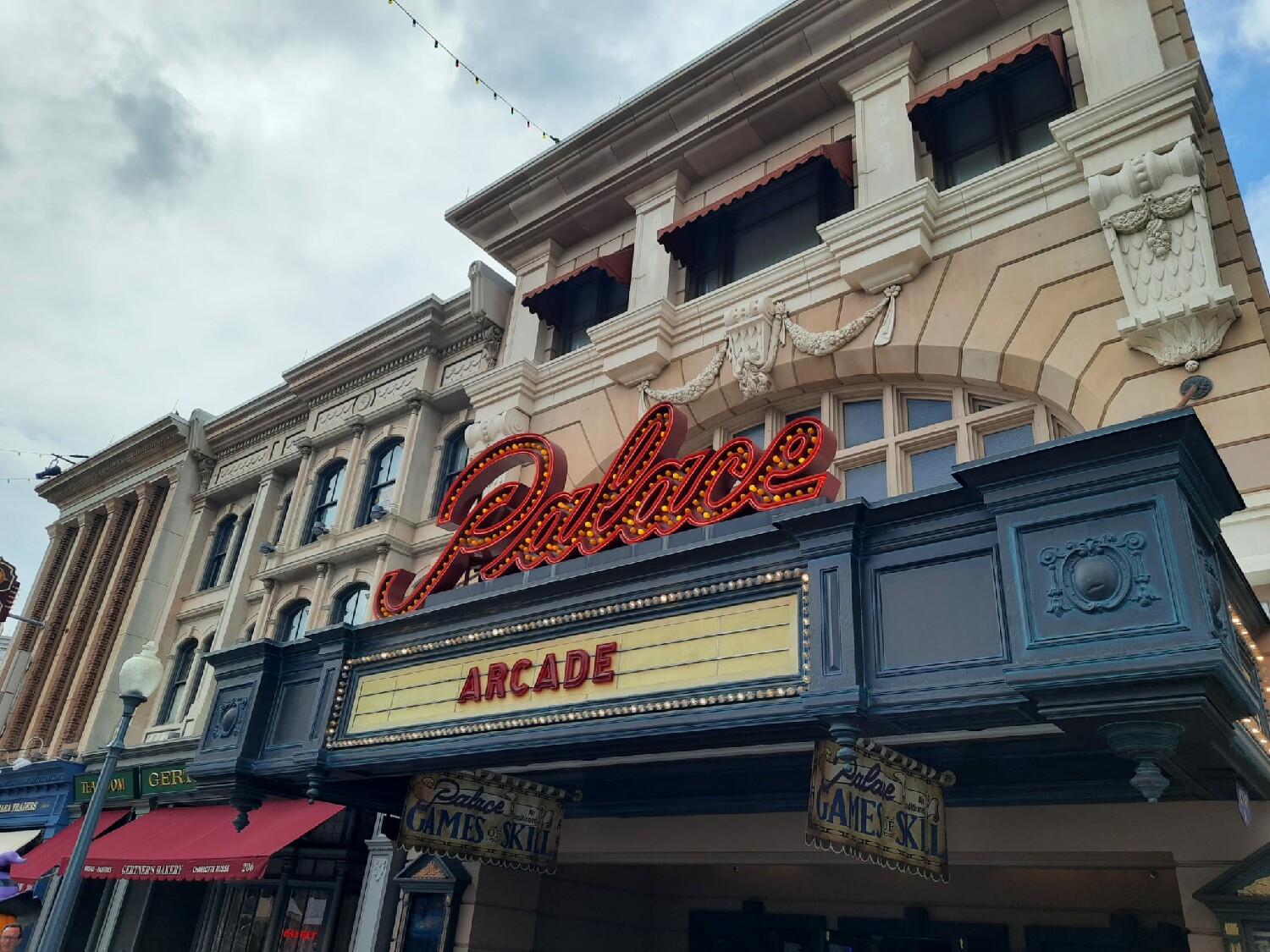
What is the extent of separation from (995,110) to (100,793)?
44.6ft

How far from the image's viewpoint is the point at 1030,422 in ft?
34.1

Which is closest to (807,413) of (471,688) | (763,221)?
(763,221)

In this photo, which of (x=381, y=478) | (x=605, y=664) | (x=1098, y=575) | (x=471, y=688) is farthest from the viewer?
(x=381, y=478)

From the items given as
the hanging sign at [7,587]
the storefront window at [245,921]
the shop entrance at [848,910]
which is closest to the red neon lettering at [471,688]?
the shop entrance at [848,910]

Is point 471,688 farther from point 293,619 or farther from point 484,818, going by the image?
point 293,619

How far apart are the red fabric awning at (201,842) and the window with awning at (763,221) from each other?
32.8ft

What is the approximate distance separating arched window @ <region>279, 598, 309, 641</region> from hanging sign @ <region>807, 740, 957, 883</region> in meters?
15.1

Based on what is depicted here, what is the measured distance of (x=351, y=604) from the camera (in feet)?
61.2

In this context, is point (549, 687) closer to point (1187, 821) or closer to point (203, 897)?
point (1187, 821)

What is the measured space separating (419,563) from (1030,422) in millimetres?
11584

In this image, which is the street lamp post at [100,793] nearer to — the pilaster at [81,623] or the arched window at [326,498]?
the arched window at [326,498]

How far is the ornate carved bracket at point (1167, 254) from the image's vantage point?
877 centimetres

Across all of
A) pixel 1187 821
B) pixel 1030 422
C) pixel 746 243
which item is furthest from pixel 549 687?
pixel 746 243

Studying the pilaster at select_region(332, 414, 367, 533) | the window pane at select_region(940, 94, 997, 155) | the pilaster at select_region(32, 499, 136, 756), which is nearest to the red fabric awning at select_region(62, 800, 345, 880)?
the pilaster at select_region(332, 414, 367, 533)
